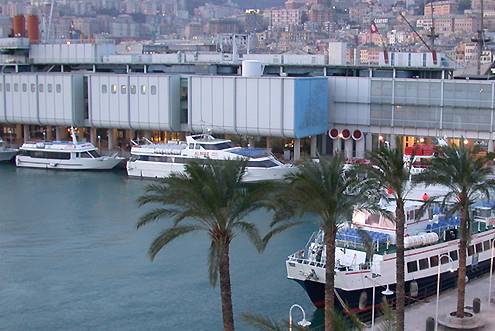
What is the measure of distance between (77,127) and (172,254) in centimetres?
2422

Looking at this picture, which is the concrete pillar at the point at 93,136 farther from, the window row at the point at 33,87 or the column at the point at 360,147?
the column at the point at 360,147

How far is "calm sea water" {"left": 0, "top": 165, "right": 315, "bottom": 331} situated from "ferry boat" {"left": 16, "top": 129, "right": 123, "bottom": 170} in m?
9.08

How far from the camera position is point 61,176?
41.8 meters

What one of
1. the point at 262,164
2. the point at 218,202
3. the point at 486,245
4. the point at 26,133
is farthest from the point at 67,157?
the point at 218,202

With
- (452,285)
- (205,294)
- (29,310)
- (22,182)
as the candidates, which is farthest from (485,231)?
(22,182)

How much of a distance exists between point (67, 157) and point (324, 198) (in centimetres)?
3017

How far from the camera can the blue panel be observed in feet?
136

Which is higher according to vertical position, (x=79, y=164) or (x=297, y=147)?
(x=297, y=147)

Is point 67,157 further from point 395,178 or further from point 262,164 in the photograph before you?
point 395,178

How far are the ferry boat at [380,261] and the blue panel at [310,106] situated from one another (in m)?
19.1

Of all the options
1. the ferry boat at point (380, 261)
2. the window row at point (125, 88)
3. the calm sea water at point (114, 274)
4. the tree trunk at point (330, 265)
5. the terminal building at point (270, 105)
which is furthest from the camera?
the window row at point (125, 88)

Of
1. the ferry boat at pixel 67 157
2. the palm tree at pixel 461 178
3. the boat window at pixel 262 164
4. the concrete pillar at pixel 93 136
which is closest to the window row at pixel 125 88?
the concrete pillar at pixel 93 136

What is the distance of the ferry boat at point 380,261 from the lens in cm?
1992

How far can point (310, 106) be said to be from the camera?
139 feet
